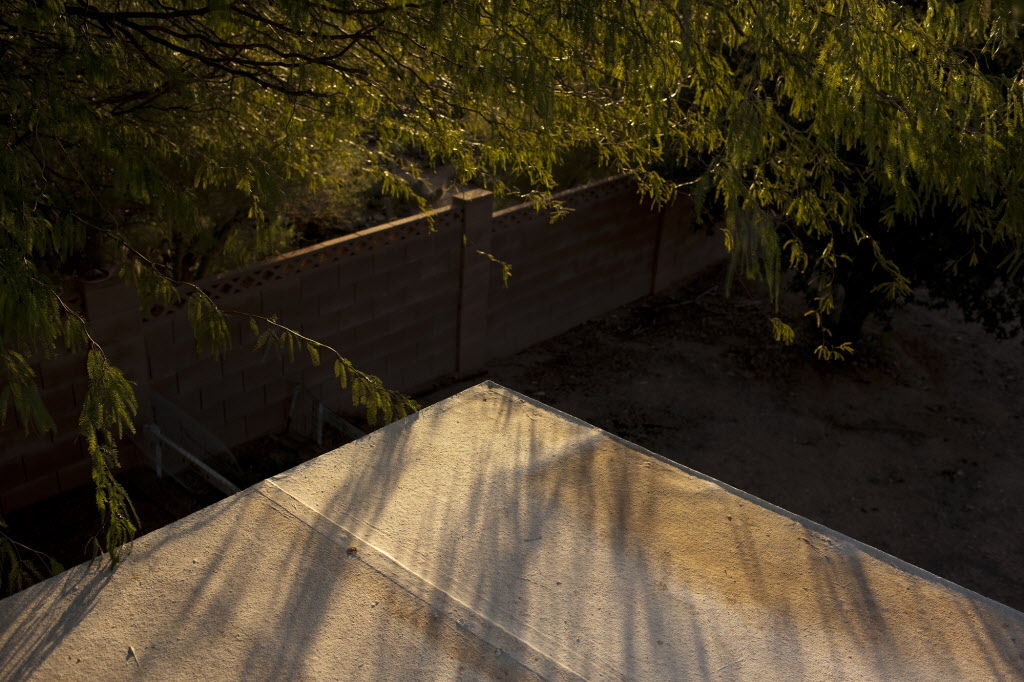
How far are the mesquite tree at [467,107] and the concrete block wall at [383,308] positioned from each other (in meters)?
0.53

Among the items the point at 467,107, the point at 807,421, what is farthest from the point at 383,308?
the point at 807,421

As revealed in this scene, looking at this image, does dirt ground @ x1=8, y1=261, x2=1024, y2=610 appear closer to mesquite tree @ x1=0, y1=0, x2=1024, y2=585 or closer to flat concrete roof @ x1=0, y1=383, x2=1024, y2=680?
mesquite tree @ x1=0, y1=0, x2=1024, y2=585

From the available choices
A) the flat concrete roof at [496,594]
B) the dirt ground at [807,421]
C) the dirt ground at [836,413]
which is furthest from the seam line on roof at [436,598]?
the dirt ground at [836,413]

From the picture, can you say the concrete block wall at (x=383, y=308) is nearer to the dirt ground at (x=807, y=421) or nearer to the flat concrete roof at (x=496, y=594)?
the dirt ground at (x=807, y=421)

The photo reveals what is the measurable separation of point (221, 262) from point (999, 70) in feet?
21.8

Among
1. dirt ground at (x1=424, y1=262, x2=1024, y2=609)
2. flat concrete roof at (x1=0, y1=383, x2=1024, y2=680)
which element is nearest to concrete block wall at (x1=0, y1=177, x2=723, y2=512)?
dirt ground at (x1=424, y1=262, x2=1024, y2=609)

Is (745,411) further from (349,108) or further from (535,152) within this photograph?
(349,108)

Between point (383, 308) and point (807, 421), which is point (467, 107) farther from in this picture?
point (807, 421)

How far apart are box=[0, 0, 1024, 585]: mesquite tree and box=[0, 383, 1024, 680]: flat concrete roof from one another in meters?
Answer: 0.39

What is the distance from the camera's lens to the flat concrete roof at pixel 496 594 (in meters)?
3.52

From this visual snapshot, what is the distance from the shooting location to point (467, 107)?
6512 mm

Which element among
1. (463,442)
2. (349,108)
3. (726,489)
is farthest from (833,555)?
(349,108)

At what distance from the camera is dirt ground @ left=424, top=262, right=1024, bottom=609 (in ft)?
26.6

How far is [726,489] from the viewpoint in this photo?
477cm
